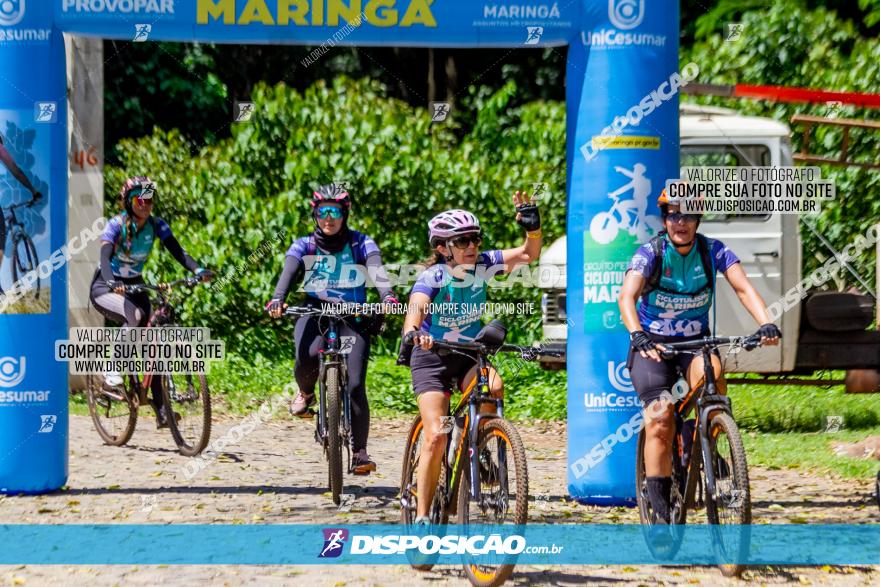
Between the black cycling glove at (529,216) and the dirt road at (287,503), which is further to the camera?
the black cycling glove at (529,216)

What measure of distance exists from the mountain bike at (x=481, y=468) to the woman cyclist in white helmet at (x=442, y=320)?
75 millimetres

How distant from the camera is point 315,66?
94.4 ft

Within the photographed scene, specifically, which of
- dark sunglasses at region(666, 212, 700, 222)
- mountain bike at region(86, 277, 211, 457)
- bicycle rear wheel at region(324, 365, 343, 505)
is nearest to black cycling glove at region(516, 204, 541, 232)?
dark sunglasses at region(666, 212, 700, 222)

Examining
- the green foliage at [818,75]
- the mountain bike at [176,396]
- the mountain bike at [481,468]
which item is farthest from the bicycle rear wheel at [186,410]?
the green foliage at [818,75]

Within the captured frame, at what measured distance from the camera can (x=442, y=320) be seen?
298 inches

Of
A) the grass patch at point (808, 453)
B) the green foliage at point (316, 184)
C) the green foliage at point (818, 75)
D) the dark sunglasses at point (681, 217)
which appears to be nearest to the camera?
the dark sunglasses at point (681, 217)

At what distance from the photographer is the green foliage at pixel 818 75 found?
1602 cm

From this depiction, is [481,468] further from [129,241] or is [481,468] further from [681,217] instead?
[129,241]

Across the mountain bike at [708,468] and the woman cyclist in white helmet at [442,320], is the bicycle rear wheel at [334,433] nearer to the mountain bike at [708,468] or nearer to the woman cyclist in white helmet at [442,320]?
the woman cyclist in white helmet at [442,320]

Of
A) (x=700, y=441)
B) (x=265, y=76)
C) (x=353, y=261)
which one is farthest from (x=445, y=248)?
(x=265, y=76)

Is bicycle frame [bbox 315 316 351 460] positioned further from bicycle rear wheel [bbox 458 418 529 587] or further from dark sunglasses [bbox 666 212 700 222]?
dark sunglasses [bbox 666 212 700 222]

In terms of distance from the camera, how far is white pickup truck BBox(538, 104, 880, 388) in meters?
13.0

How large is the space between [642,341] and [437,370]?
41.4 inches

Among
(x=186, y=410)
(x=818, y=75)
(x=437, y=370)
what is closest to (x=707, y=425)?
(x=437, y=370)
